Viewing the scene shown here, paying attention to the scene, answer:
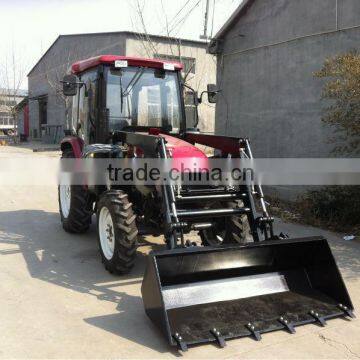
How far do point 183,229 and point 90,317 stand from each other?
1.27m

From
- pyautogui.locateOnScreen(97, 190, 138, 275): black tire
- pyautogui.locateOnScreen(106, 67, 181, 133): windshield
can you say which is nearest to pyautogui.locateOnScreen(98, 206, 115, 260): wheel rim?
pyautogui.locateOnScreen(97, 190, 138, 275): black tire

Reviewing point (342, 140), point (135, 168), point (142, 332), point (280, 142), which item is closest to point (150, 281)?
point (142, 332)

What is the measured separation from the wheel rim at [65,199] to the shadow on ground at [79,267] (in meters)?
0.31

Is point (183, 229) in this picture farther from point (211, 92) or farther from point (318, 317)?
point (211, 92)

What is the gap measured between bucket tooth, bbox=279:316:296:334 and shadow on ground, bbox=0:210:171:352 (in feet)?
3.32

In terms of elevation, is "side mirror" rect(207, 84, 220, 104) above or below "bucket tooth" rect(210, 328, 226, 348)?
above

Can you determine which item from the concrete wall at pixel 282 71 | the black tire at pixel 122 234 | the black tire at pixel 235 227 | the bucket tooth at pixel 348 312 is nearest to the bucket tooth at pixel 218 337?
the bucket tooth at pixel 348 312

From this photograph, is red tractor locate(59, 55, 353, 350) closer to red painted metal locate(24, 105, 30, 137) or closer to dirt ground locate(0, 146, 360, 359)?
dirt ground locate(0, 146, 360, 359)

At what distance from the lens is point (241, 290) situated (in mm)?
3996

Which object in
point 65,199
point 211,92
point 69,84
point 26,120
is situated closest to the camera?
point 69,84

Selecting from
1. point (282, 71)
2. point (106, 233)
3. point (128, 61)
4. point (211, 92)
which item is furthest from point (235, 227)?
point (282, 71)

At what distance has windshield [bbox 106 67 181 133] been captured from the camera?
5.69m

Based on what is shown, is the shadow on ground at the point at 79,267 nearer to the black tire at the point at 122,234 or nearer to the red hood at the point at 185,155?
the black tire at the point at 122,234

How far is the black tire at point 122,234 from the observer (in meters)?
4.54
